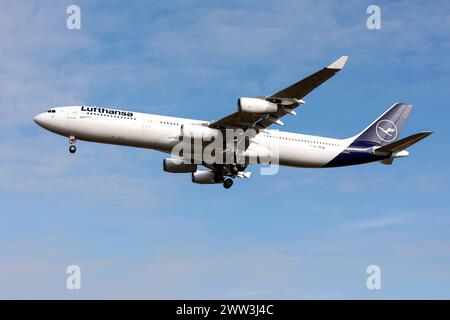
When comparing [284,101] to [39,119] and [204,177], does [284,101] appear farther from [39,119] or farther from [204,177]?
[39,119]

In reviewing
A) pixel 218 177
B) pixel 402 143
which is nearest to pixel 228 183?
pixel 218 177

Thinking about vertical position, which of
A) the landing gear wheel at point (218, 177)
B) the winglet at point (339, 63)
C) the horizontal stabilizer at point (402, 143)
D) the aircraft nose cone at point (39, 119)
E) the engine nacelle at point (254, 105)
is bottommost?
the landing gear wheel at point (218, 177)

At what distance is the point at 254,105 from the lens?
48.4m

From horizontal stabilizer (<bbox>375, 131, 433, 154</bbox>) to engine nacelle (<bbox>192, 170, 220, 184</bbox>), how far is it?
13.1m

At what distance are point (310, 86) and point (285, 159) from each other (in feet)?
32.6

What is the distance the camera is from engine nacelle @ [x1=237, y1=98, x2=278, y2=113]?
48406 mm

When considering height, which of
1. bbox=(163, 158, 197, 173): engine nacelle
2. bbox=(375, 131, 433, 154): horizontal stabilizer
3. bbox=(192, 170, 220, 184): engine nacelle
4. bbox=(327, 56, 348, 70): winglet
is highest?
bbox=(327, 56, 348, 70): winglet

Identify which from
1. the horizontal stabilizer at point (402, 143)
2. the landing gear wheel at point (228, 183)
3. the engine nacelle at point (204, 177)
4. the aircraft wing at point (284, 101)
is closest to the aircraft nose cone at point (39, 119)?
the aircraft wing at point (284, 101)

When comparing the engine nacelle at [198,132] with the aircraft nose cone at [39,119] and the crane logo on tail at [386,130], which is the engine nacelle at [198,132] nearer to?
the aircraft nose cone at [39,119]

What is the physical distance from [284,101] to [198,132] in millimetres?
6754

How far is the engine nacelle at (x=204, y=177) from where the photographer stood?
195ft

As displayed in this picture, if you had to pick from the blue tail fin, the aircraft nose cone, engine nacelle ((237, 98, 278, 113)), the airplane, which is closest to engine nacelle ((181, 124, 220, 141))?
the airplane

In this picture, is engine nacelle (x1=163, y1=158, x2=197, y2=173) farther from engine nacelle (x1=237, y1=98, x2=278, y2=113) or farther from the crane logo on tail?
the crane logo on tail

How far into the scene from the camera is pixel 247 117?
51.4 meters
